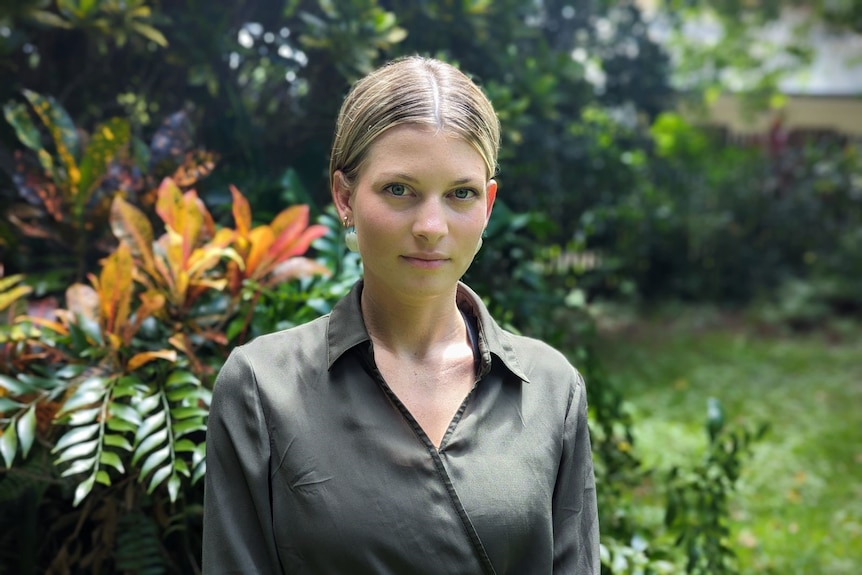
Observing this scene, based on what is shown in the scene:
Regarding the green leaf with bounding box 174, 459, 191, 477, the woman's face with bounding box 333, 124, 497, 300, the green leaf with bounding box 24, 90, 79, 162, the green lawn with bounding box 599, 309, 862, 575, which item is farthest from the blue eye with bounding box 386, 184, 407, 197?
the green lawn with bounding box 599, 309, 862, 575

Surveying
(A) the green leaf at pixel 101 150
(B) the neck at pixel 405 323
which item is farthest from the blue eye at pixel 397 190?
(A) the green leaf at pixel 101 150

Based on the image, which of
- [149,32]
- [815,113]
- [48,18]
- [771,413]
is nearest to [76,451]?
[149,32]

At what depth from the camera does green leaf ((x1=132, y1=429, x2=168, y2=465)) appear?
2.29 metres

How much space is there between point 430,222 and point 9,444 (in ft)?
4.50

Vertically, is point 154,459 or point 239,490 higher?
point 239,490

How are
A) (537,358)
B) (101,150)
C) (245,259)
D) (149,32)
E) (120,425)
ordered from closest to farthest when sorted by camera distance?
(537,358), (120,425), (245,259), (101,150), (149,32)

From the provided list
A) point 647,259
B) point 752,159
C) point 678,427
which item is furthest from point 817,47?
point 678,427

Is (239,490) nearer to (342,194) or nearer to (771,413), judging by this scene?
(342,194)

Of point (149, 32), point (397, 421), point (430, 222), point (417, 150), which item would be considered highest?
point (149, 32)

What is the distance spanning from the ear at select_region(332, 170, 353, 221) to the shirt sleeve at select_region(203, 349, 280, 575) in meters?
0.38

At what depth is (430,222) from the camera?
160 centimetres

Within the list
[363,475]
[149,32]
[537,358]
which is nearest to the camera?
[363,475]

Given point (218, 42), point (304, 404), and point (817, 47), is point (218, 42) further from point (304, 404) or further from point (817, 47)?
point (817, 47)

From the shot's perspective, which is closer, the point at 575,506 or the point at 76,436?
the point at 575,506
